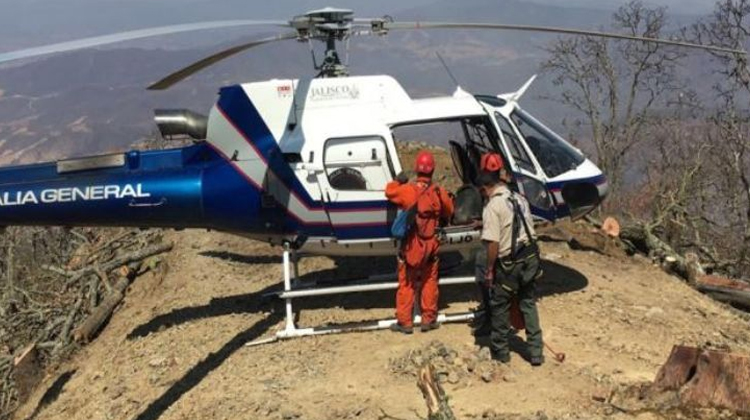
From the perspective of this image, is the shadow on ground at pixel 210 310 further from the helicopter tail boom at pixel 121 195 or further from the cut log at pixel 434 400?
the cut log at pixel 434 400

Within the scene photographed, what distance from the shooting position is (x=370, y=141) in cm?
788

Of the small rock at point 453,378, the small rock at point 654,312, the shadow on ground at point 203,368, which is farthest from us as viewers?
the small rock at point 654,312

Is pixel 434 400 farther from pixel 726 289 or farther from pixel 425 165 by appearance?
pixel 726 289

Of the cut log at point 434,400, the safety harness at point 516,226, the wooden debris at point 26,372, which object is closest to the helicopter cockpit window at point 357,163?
the safety harness at point 516,226

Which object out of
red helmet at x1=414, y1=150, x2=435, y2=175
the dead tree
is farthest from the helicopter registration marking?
the dead tree

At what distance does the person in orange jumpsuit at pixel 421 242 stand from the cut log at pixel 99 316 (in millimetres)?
4828

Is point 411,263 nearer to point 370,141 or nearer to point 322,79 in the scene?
point 370,141

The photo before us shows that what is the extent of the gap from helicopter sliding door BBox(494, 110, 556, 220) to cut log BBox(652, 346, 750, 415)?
2.60 meters

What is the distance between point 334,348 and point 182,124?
329cm

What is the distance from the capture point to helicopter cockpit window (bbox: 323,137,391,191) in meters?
7.88

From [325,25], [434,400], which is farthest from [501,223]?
[325,25]

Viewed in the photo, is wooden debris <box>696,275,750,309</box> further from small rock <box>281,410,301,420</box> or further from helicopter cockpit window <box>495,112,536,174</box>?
small rock <box>281,410,301,420</box>

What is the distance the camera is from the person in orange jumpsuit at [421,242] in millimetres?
7477

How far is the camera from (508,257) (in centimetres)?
675
